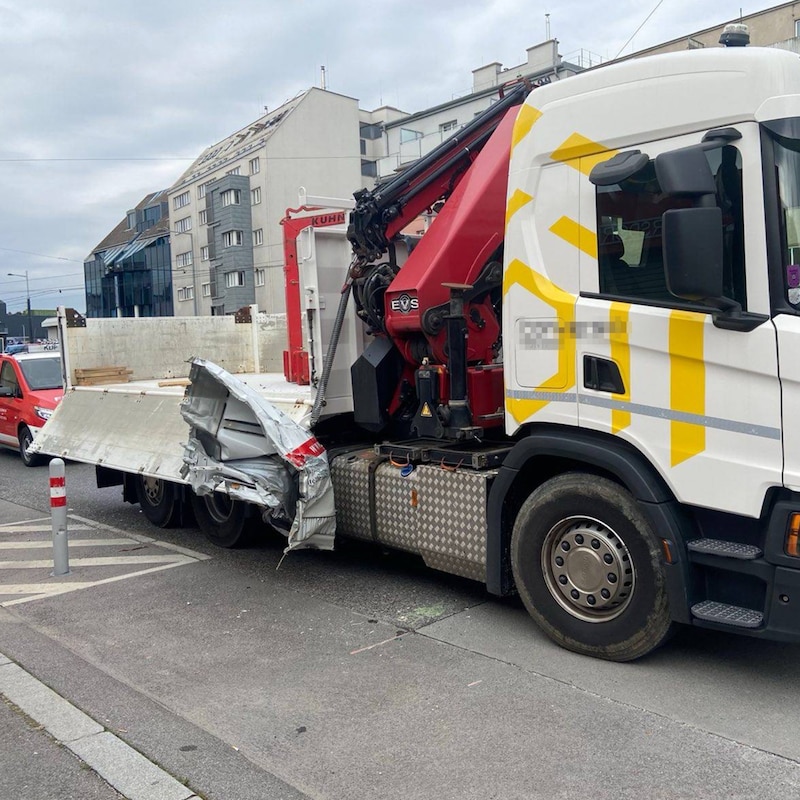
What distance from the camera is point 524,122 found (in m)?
4.71

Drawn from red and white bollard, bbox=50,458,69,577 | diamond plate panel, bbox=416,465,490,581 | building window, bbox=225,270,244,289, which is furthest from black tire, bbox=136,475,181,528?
building window, bbox=225,270,244,289

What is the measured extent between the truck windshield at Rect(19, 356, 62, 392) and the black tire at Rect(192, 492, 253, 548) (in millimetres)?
7323

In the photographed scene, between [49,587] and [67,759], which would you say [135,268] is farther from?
[67,759]

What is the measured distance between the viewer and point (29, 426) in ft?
44.0

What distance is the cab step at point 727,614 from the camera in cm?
378

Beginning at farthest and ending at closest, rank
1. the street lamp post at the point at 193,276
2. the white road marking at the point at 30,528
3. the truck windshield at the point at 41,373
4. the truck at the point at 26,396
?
the street lamp post at the point at 193,276 → the truck windshield at the point at 41,373 → the truck at the point at 26,396 → the white road marking at the point at 30,528

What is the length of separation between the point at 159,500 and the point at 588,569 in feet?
17.2

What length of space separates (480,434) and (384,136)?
202 ft

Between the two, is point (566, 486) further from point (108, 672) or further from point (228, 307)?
point (228, 307)

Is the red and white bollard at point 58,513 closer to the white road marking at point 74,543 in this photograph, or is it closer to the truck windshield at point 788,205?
the white road marking at point 74,543

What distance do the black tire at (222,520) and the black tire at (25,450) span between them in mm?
6954

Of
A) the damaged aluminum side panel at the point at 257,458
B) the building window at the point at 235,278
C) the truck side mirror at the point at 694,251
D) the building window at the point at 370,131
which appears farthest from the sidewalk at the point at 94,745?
the building window at the point at 370,131

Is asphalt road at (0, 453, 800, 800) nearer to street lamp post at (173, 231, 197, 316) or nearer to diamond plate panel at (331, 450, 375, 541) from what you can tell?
diamond plate panel at (331, 450, 375, 541)

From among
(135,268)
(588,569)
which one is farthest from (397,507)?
(135,268)
